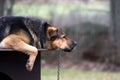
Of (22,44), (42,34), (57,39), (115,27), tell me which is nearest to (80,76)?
(115,27)

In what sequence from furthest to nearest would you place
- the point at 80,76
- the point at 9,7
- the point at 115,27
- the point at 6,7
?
the point at 9,7, the point at 6,7, the point at 115,27, the point at 80,76

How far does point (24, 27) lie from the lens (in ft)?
25.0

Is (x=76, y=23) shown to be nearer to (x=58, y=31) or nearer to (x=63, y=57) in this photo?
(x=63, y=57)

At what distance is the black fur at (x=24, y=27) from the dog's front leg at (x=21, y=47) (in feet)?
0.30

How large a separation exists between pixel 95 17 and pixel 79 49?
2361 millimetres

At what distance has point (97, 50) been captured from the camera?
690 inches

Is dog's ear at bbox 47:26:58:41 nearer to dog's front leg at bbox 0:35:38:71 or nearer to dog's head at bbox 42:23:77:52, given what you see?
dog's head at bbox 42:23:77:52

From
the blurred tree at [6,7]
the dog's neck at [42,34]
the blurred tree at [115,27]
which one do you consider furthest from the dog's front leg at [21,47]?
the blurred tree at [6,7]

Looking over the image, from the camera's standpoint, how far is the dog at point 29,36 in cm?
746

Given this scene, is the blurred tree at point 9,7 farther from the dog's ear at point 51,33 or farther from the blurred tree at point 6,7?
the dog's ear at point 51,33

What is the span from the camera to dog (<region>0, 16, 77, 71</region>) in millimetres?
7461

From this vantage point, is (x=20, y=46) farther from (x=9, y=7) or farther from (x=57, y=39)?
(x=9, y=7)

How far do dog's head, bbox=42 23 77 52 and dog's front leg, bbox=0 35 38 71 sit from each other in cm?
35

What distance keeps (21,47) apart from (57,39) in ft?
1.91
